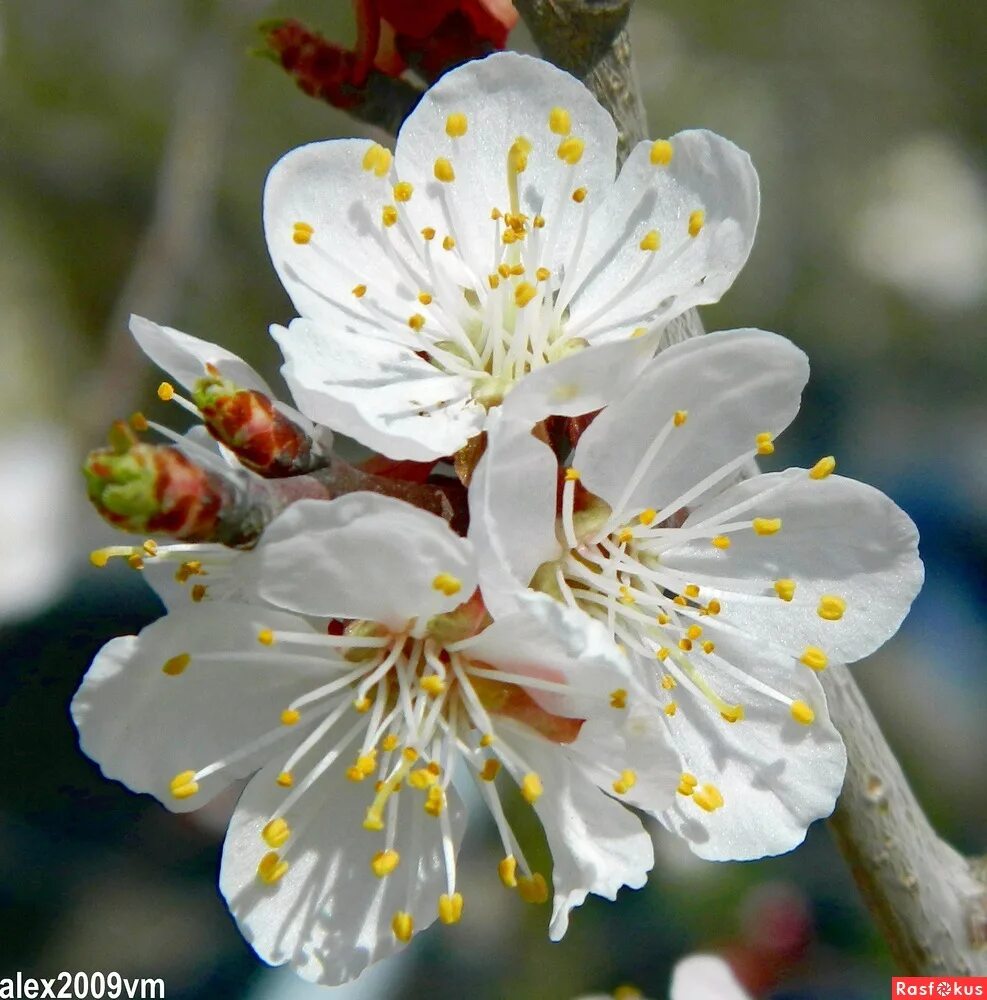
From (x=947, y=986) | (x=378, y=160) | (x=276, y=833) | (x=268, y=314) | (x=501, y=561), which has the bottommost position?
(x=268, y=314)

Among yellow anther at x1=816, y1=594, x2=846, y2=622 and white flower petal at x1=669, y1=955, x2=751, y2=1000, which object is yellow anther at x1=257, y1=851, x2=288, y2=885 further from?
white flower petal at x1=669, y1=955, x2=751, y2=1000

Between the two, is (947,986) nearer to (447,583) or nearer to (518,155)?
(447,583)

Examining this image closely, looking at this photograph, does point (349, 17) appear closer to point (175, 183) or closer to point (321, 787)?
point (175, 183)

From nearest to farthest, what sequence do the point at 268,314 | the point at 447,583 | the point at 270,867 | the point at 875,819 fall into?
the point at 447,583 < the point at 270,867 < the point at 875,819 < the point at 268,314

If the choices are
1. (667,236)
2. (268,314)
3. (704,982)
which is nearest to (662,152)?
(667,236)

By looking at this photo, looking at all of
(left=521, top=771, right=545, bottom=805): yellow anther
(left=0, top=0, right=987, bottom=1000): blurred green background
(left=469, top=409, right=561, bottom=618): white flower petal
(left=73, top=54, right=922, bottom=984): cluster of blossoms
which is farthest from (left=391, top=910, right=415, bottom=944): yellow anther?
(left=0, top=0, right=987, bottom=1000): blurred green background

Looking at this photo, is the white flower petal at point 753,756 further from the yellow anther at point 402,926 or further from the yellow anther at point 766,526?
the yellow anther at point 402,926

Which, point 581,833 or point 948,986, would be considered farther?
point 948,986

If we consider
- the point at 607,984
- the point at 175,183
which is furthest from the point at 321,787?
the point at 175,183

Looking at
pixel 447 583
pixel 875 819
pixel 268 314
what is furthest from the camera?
pixel 268 314
